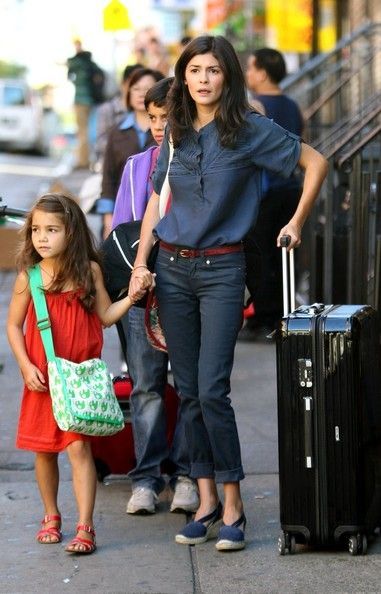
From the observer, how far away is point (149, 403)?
648 cm

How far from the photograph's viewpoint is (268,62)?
34.1ft

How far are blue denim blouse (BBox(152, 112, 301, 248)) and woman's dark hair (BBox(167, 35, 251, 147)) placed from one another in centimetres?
5

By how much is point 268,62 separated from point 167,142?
4.61m

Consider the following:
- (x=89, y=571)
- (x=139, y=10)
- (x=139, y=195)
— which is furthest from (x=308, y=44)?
(x=139, y=10)

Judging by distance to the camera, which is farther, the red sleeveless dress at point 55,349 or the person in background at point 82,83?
the person in background at point 82,83

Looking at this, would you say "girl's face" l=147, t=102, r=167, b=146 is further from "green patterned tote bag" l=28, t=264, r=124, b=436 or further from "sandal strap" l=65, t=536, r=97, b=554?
"sandal strap" l=65, t=536, r=97, b=554

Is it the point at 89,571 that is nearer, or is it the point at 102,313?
the point at 89,571

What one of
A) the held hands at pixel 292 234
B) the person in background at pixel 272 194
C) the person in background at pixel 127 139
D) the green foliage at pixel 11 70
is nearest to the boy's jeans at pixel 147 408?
the held hands at pixel 292 234

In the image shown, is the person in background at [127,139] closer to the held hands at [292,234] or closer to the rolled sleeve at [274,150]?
the rolled sleeve at [274,150]

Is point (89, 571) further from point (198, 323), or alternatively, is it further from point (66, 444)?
point (198, 323)

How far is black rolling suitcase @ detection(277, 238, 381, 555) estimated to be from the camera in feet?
18.2

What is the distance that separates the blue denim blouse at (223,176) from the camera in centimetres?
571

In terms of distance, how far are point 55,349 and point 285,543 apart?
3.91ft

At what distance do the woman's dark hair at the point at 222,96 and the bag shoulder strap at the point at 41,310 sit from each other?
0.78m
